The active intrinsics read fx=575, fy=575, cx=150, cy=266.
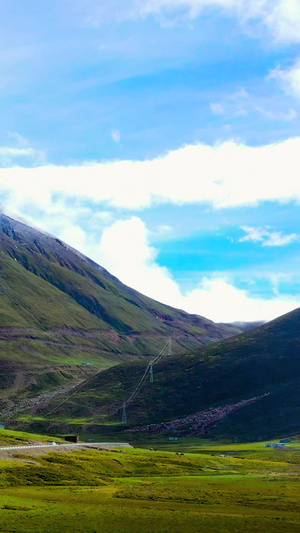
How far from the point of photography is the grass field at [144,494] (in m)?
57.8

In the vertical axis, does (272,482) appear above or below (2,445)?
below

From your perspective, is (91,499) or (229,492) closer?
(91,499)

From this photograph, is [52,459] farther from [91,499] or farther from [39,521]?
[39,521]

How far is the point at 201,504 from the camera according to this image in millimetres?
70375

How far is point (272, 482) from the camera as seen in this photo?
9025cm

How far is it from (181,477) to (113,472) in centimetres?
1161

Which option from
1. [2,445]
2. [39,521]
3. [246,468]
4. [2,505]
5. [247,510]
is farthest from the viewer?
[246,468]

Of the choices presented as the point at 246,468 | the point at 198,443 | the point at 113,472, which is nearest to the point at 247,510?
the point at 113,472

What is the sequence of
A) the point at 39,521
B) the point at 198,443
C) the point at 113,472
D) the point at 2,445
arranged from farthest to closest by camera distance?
1. the point at 198,443
2. the point at 2,445
3. the point at 113,472
4. the point at 39,521

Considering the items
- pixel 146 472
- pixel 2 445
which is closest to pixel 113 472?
pixel 146 472

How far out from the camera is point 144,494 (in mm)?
75688

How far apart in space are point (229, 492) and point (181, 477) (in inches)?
703

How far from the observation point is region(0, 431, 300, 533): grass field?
57.8 m

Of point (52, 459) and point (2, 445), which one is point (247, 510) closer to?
point (52, 459)
